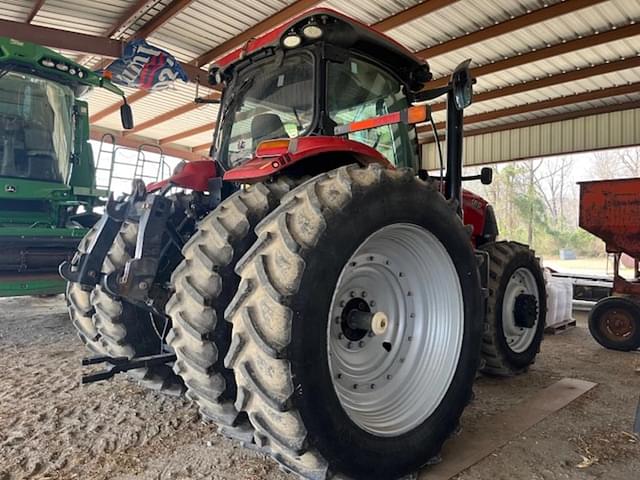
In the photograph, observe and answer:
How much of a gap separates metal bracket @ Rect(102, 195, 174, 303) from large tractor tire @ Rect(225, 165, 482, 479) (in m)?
0.71

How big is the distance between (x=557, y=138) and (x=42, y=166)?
9598 millimetres

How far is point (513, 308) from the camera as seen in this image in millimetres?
3955

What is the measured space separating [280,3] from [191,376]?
5671 millimetres

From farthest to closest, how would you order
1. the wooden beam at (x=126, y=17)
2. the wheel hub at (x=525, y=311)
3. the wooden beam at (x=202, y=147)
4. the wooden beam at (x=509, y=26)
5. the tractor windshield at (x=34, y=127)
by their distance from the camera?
1. the wooden beam at (x=202, y=147)
2. the wooden beam at (x=126, y=17)
3. the wooden beam at (x=509, y=26)
4. the tractor windshield at (x=34, y=127)
5. the wheel hub at (x=525, y=311)

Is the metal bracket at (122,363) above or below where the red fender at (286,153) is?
below

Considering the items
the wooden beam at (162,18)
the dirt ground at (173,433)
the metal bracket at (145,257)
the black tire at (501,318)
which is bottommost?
the dirt ground at (173,433)

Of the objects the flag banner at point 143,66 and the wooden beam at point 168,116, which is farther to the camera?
the wooden beam at point 168,116

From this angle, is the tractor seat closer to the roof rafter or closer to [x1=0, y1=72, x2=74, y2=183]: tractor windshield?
[x1=0, y1=72, x2=74, y2=183]: tractor windshield

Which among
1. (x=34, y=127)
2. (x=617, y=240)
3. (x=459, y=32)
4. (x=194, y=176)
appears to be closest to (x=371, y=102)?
(x=194, y=176)

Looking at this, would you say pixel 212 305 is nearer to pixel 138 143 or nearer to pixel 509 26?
pixel 509 26

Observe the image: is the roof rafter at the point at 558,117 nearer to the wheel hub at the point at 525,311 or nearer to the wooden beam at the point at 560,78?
the wooden beam at the point at 560,78

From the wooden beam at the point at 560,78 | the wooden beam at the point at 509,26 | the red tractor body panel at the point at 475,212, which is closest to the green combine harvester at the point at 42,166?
the red tractor body panel at the point at 475,212

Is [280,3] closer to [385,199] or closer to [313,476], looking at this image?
[385,199]

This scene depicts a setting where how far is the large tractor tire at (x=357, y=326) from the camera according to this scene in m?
1.73
